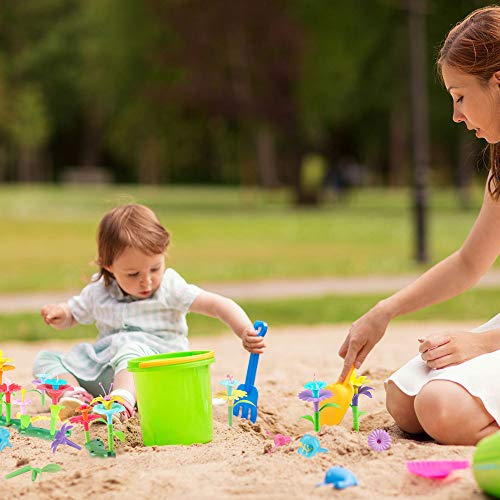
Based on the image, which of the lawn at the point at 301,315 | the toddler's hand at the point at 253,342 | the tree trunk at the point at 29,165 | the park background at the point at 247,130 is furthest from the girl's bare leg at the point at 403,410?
the tree trunk at the point at 29,165

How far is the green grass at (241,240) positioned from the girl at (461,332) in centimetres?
157

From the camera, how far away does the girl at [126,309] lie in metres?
3.86

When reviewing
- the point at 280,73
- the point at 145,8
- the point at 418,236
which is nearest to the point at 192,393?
the point at 418,236

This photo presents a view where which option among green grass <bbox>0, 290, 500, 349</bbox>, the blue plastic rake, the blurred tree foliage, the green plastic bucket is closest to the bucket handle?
the green plastic bucket

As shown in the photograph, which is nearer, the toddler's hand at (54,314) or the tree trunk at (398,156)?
the toddler's hand at (54,314)

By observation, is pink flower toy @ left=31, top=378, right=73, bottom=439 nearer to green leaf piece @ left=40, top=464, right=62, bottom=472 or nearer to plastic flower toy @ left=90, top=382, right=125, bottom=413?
plastic flower toy @ left=90, top=382, right=125, bottom=413

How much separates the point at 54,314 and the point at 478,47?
2100 mm

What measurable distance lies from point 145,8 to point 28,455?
2807 cm

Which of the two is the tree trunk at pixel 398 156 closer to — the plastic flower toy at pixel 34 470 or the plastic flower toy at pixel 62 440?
the plastic flower toy at pixel 62 440

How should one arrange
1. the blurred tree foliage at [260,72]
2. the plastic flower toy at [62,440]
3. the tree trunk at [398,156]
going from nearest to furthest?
the plastic flower toy at [62,440] < the blurred tree foliage at [260,72] < the tree trunk at [398,156]

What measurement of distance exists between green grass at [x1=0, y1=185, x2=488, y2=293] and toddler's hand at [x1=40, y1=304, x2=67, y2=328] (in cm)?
60

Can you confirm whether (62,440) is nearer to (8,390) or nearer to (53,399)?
(53,399)

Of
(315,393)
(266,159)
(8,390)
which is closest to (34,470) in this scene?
(8,390)

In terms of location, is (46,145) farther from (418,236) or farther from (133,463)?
(133,463)
